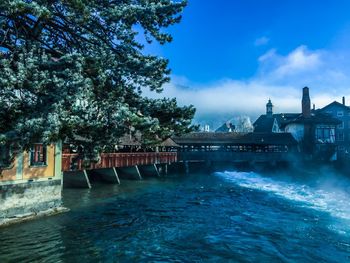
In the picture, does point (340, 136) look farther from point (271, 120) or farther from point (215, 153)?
point (215, 153)

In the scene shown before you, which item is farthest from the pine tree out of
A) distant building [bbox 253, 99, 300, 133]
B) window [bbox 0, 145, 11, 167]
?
distant building [bbox 253, 99, 300, 133]

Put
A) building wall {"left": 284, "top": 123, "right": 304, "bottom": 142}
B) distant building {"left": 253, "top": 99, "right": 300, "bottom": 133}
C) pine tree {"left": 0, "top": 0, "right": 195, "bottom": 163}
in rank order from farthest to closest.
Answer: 1. distant building {"left": 253, "top": 99, "right": 300, "bottom": 133}
2. building wall {"left": 284, "top": 123, "right": 304, "bottom": 142}
3. pine tree {"left": 0, "top": 0, "right": 195, "bottom": 163}

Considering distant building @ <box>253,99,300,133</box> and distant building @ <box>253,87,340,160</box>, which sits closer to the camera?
distant building @ <box>253,87,340,160</box>

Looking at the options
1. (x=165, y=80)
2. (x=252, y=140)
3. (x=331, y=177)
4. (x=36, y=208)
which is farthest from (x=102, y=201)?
(x=252, y=140)

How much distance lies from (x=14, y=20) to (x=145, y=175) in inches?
1171

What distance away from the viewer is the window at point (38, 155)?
1548 cm

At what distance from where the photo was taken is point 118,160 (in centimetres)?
2977

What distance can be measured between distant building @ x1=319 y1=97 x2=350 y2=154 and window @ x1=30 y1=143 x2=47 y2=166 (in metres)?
49.8

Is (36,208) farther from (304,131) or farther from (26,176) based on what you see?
(304,131)

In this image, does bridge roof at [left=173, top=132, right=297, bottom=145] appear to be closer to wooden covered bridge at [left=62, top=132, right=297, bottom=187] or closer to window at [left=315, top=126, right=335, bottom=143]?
wooden covered bridge at [left=62, top=132, right=297, bottom=187]

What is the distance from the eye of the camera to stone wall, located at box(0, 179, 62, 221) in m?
13.7

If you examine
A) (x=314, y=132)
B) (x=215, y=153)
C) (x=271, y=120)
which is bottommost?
(x=215, y=153)

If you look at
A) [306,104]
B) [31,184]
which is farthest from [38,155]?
[306,104]

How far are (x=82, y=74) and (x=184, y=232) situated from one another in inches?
328
